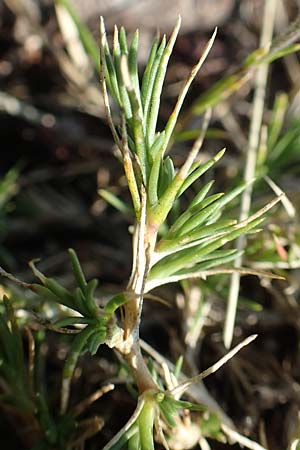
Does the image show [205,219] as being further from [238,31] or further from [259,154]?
[238,31]

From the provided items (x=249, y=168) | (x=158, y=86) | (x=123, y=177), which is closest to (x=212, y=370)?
(x=158, y=86)

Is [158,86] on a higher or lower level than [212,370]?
higher

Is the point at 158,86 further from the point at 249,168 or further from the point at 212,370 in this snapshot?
the point at 249,168

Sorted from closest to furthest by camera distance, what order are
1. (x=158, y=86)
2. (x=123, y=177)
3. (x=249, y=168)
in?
(x=158, y=86)
(x=249, y=168)
(x=123, y=177)

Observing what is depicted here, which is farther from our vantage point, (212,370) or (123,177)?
(123,177)

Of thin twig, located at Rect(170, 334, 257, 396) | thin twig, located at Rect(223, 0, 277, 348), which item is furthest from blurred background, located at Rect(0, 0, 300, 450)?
thin twig, located at Rect(170, 334, 257, 396)

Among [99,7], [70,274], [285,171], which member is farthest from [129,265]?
[99,7]

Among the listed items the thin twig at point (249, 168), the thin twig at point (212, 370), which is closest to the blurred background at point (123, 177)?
the thin twig at point (249, 168)

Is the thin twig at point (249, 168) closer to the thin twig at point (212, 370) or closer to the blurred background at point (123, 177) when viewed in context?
the blurred background at point (123, 177)
